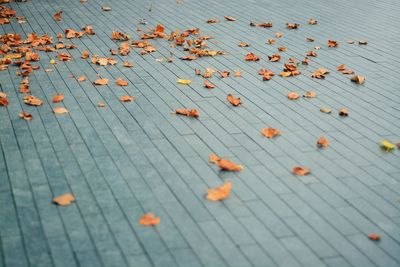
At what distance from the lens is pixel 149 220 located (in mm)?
3250

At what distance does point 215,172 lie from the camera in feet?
12.8

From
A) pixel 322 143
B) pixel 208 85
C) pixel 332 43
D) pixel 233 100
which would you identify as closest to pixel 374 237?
pixel 322 143

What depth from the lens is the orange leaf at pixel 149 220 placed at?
10.6ft

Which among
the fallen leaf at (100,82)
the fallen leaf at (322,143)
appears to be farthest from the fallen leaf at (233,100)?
the fallen leaf at (100,82)

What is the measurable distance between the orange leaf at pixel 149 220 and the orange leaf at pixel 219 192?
489 millimetres

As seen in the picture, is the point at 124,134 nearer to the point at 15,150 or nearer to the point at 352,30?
the point at 15,150

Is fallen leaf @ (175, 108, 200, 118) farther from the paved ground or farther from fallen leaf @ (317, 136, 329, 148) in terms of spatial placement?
fallen leaf @ (317, 136, 329, 148)

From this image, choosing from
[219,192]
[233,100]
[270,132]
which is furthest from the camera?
[233,100]

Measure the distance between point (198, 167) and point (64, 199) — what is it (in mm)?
1152

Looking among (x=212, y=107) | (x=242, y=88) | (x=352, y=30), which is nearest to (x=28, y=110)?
(x=212, y=107)

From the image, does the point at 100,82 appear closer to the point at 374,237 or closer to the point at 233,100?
the point at 233,100

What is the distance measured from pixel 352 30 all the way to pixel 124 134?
562 centimetres

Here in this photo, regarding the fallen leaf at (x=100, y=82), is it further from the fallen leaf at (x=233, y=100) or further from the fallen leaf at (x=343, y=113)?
the fallen leaf at (x=343, y=113)

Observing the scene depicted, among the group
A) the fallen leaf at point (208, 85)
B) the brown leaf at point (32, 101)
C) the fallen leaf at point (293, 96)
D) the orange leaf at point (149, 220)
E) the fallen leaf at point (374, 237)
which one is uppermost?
the fallen leaf at point (293, 96)
